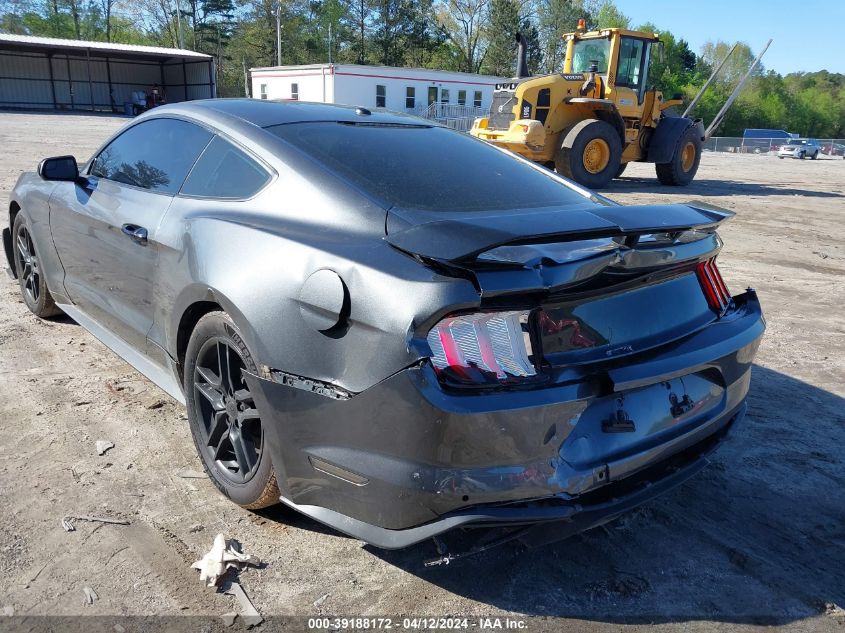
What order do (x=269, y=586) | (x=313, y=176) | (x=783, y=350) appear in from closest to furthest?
(x=269, y=586) < (x=313, y=176) < (x=783, y=350)

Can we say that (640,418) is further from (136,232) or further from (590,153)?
(590,153)

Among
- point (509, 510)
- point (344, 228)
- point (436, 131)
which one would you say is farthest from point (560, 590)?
point (436, 131)

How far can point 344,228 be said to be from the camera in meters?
2.32

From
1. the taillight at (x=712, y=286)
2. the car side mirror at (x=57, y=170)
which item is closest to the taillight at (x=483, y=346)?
the taillight at (x=712, y=286)

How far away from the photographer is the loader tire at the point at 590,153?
44.9 feet

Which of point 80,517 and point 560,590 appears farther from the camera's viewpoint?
point 80,517

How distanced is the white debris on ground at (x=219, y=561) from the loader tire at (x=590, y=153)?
1245 cm

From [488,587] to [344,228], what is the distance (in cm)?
133

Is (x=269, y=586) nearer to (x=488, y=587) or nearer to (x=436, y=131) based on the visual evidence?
(x=488, y=587)

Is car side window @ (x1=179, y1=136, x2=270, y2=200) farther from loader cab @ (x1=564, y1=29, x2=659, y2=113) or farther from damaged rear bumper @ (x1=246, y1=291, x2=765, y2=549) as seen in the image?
loader cab @ (x1=564, y1=29, x2=659, y2=113)

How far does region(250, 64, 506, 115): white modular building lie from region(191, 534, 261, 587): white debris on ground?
1257 inches

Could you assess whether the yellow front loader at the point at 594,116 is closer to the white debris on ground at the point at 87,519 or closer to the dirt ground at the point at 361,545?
the dirt ground at the point at 361,545

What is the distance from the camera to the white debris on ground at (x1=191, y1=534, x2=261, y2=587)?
2309 millimetres

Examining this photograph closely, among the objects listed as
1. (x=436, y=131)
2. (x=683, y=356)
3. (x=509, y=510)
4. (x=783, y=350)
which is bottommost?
(x=783, y=350)
